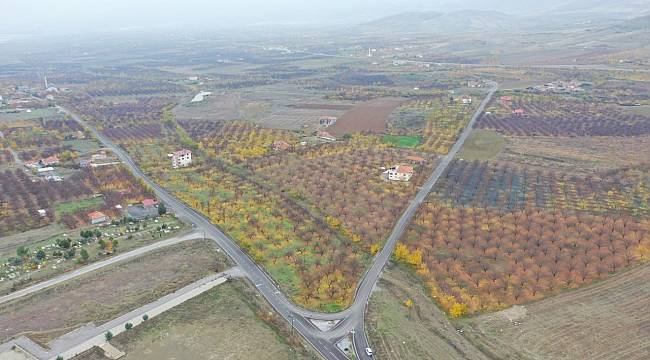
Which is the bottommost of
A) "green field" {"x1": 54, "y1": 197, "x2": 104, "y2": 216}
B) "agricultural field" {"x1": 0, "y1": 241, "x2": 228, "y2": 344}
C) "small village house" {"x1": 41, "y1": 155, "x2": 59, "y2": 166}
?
"agricultural field" {"x1": 0, "y1": 241, "x2": 228, "y2": 344}

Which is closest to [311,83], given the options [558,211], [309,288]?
[558,211]

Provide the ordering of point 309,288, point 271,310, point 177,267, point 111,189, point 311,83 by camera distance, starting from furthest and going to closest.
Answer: point 311,83, point 111,189, point 177,267, point 309,288, point 271,310

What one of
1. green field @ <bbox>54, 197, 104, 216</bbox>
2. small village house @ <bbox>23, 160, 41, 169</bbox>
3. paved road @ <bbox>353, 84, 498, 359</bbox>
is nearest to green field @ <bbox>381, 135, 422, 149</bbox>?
paved road @ <bbox>353, 84, 498, 359</bbox>

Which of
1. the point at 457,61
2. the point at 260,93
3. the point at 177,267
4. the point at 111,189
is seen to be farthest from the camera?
the point at 457,61

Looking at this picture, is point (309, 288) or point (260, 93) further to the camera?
point (260, 93)

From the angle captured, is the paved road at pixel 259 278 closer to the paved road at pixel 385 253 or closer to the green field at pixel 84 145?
the paved road at pixel 385 253

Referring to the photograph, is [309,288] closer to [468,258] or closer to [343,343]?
[343,343]

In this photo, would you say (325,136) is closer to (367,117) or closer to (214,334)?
(367,117)

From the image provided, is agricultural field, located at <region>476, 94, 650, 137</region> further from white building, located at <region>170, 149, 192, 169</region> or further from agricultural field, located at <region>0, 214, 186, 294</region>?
agricultural field, located at <region>0, 214, 186, 294</region>
